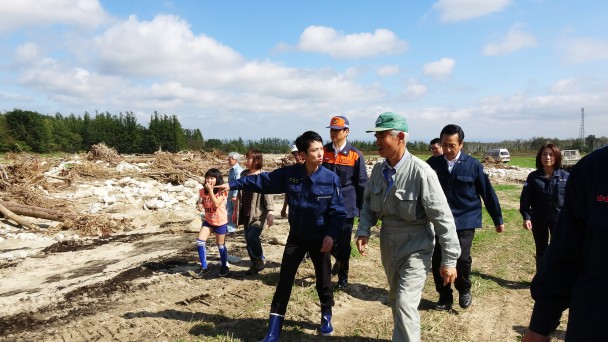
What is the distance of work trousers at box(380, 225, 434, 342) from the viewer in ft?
10.1

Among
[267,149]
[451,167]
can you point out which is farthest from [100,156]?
[267,149]

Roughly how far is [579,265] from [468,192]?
3.24 meters

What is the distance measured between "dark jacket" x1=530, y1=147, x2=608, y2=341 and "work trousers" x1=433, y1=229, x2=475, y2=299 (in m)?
3.14

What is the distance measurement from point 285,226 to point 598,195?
859 cm

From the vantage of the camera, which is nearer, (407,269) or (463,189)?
(407,269)

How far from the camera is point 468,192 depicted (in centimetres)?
469

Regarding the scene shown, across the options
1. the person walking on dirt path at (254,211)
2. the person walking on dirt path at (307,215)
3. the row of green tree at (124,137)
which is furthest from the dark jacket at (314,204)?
the row of green tree at (124,137)

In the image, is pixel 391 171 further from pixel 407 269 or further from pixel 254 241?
pixel 254 241

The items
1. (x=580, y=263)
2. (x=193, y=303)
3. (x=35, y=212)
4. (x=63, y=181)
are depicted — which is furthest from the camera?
(x=63, y=181)

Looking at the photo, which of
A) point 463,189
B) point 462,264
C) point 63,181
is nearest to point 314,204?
point 463,189

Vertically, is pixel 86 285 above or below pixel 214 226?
below

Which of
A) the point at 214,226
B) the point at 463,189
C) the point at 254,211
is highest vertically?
the point at 463,189

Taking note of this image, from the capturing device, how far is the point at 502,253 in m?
7.65

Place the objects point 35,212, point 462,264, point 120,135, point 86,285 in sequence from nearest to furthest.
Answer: point 462,264 → point 86,285 → point 35,212 → point 120,135
